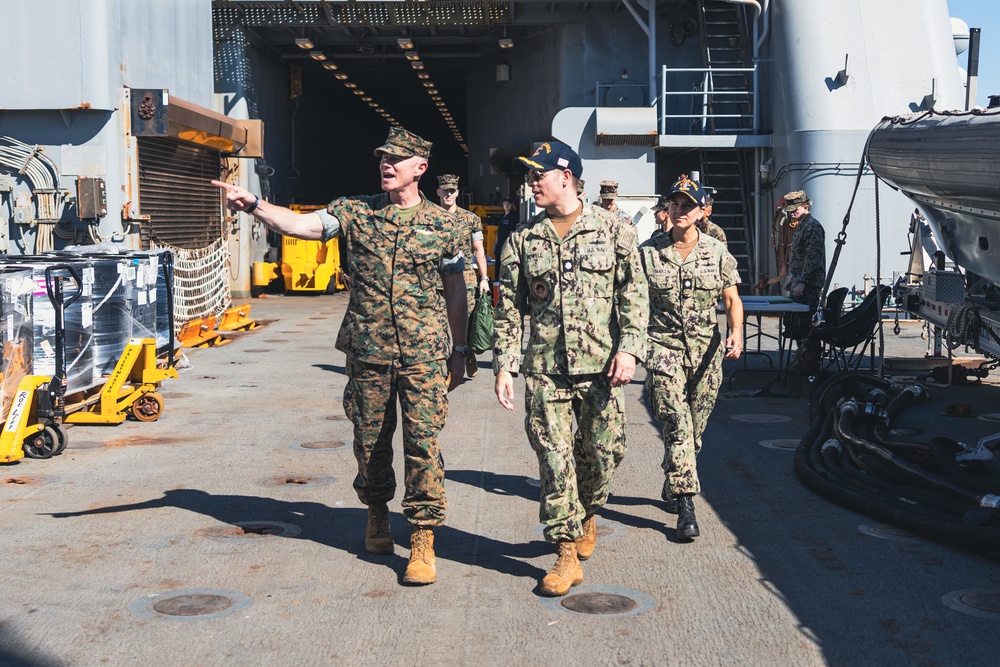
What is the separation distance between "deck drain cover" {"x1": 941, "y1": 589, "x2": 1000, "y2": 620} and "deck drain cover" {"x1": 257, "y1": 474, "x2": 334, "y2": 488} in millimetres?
3822

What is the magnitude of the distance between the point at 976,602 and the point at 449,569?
2336 mm

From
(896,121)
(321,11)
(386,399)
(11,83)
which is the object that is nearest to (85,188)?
(11,83)

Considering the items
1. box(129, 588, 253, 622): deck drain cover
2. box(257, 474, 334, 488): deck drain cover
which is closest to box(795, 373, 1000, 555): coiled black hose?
box(257, 474, 334, 488): deck drain cover

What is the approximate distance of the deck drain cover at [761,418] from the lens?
31.9ft

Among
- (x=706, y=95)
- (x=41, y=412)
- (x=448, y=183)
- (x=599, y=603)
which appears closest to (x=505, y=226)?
(x=706, y=95)

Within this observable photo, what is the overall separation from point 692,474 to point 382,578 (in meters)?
1.80

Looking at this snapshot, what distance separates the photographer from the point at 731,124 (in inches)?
870

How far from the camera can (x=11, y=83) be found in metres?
15.6

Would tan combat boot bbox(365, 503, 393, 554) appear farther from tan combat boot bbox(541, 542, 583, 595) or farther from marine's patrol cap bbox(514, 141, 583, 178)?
marine's patrol cap bbox(514, 141, 583, 178)

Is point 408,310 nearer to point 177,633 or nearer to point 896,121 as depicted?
point 177,633

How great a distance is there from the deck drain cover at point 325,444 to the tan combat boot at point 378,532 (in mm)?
2869

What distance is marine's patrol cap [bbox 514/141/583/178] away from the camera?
519cm

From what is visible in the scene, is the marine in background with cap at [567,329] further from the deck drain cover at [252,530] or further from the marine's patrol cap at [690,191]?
the deck drain cover at [252,530]

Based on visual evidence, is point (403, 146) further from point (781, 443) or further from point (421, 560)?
point (781, 443)
